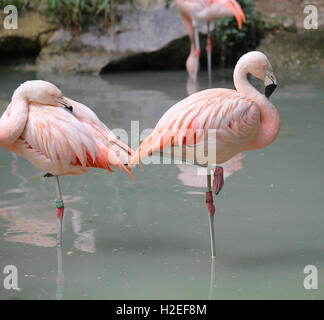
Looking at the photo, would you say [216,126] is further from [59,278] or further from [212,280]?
[59,278]

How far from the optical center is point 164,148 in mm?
3213

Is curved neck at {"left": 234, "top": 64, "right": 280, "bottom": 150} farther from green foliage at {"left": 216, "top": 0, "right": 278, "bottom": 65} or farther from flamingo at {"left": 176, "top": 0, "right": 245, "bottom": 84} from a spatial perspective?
green foliage at {"left": 216, "top": 0, "right": 278, "bottom": 65}

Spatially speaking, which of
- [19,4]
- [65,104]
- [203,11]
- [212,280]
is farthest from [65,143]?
[19,4]

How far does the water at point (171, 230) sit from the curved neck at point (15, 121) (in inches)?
23.5

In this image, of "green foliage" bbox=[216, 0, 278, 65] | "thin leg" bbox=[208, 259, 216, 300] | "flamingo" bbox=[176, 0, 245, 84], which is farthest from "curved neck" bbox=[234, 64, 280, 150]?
"green foliage" bbox=[216, 0, 278, 65]

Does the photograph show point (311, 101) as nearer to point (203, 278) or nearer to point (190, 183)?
point (190, 183)

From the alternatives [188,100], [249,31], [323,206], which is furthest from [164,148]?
[249,31]

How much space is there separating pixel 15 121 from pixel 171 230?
1080 mm

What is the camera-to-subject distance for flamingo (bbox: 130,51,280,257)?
10.4ft

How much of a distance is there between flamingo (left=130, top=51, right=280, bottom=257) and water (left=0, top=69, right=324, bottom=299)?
280mm

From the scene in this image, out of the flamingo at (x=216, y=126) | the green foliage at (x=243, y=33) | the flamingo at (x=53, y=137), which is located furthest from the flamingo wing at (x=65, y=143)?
the green foliage at (x=243, y=33)

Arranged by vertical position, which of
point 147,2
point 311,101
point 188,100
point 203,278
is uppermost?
point 147,2

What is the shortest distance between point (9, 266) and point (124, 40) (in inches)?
243

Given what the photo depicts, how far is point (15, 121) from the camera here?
10.7 feet
